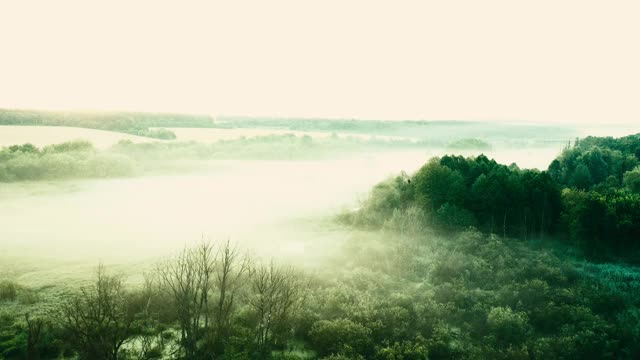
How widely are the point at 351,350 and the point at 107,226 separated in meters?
57.0

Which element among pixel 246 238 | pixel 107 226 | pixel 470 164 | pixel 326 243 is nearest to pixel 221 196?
pixel 107 226

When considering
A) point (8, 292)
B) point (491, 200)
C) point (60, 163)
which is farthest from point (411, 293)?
point (60, 163)

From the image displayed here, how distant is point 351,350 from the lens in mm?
34594

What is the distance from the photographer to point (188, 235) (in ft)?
229

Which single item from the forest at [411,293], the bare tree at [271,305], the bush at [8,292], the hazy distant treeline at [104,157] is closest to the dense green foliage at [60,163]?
the hazy distant treeline at [104,157]

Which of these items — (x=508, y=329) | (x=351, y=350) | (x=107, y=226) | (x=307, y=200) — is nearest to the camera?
(x=351, y=350)

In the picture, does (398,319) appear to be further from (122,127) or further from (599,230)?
(122,127)

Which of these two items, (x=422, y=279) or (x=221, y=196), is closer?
(x=422, y=279)

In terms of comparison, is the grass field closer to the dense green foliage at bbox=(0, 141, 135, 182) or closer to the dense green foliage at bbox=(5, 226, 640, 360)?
the dense green foliage at bbox=(0, 141, 135, 182)

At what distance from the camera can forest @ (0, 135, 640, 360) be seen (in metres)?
34.0

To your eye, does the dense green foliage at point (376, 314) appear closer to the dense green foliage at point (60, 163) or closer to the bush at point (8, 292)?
the bush at point (8, 292)

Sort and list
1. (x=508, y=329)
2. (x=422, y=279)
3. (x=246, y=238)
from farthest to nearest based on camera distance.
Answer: (x=246, y=238)
(x=422, y=279)
(x=508, y=329)

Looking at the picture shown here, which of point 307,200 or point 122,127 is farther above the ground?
point 122,127

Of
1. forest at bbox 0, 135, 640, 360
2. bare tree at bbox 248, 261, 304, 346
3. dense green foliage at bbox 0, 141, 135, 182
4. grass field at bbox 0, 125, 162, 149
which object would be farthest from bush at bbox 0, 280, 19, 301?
grass field at bbox 0, 125, 162, 149
